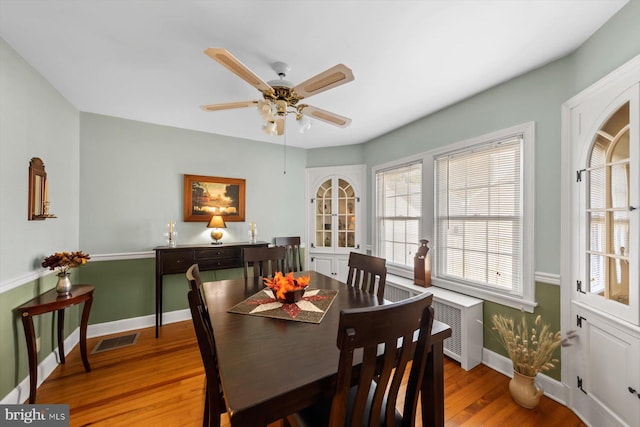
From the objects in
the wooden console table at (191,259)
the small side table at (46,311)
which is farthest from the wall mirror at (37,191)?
the wooden console table at (191,259)

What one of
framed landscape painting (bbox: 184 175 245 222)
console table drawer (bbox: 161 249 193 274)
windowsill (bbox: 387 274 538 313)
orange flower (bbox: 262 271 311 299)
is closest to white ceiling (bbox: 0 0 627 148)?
framed landscape painting (bbox: 184 175 245 222)

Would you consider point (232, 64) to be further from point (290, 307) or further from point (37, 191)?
point (37, 191)

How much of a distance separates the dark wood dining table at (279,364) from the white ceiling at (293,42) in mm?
1793

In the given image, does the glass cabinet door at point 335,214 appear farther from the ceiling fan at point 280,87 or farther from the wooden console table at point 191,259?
the ceiling fan at point 280,87

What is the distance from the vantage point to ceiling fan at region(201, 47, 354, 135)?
1.40 m

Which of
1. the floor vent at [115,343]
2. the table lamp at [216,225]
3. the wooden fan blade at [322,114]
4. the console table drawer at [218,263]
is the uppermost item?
the wooden fan blade at [322,114]

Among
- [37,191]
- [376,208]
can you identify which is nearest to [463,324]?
[376,208]

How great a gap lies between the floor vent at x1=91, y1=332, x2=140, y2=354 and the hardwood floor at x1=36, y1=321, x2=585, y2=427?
102 millimetres

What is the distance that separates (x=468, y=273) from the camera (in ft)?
8.77

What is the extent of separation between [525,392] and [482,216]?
57.5 inches

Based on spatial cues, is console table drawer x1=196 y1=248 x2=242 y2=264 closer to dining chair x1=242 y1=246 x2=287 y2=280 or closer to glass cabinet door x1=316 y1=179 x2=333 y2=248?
dining chair x1=242 y1=246 x2=287 y2=280

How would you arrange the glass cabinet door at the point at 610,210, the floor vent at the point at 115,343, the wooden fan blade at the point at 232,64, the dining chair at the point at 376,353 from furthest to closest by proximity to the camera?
the floor vent at the point at 115,343 < the glass cabinet door at the point at 610,210 < the wooden fan blade at the point at 232,64 < the dining chair at the point at 376,353

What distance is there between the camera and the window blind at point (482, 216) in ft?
7.55

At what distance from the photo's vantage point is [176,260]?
10.2 ft
